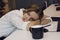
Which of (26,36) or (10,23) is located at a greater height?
(10,23)

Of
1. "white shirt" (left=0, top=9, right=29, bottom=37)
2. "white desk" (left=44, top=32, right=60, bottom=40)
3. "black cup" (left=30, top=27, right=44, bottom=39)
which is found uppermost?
"white shirt" (left=0, top=9, right=29, bottom=37)

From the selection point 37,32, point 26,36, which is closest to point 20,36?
point 26,36

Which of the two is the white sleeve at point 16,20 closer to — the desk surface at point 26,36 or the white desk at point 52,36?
the desk surface at point 26,36

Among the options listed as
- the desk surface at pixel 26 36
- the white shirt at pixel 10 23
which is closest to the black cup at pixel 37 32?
the desk surface at pixel 26 36

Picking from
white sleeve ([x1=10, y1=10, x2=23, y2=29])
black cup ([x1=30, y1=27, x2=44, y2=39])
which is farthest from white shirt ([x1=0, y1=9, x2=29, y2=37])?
black cup ([x1=30, y1=27, x2=44, y2=39])

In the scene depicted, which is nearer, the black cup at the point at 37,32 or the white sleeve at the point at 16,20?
the black cup at the point at 37,32

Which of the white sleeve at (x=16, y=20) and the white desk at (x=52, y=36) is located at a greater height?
the white sleeve at (x=16, y=20)

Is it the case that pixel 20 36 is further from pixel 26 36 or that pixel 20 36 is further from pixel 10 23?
pixel 10 23

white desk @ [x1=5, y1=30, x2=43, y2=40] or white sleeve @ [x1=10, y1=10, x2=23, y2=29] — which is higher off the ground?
white sleeve @ [x1=10, y1=10, x2=23, y2=29]

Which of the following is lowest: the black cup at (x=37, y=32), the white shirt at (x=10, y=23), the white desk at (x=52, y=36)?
the white desk at (x=52, y=36)

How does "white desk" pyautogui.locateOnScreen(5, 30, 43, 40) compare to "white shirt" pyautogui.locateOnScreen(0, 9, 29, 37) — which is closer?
"white desk" pyautogui.locateOnScreen(5, 30, 43, 40)

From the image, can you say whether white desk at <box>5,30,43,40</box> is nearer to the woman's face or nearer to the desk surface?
the desk surface

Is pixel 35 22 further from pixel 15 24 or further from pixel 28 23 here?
pixel 15 24

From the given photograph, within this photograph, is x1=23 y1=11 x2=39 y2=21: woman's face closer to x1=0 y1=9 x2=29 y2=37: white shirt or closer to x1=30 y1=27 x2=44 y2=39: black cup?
x1=0 y1=9 x2=29 y2=37: white shirt
